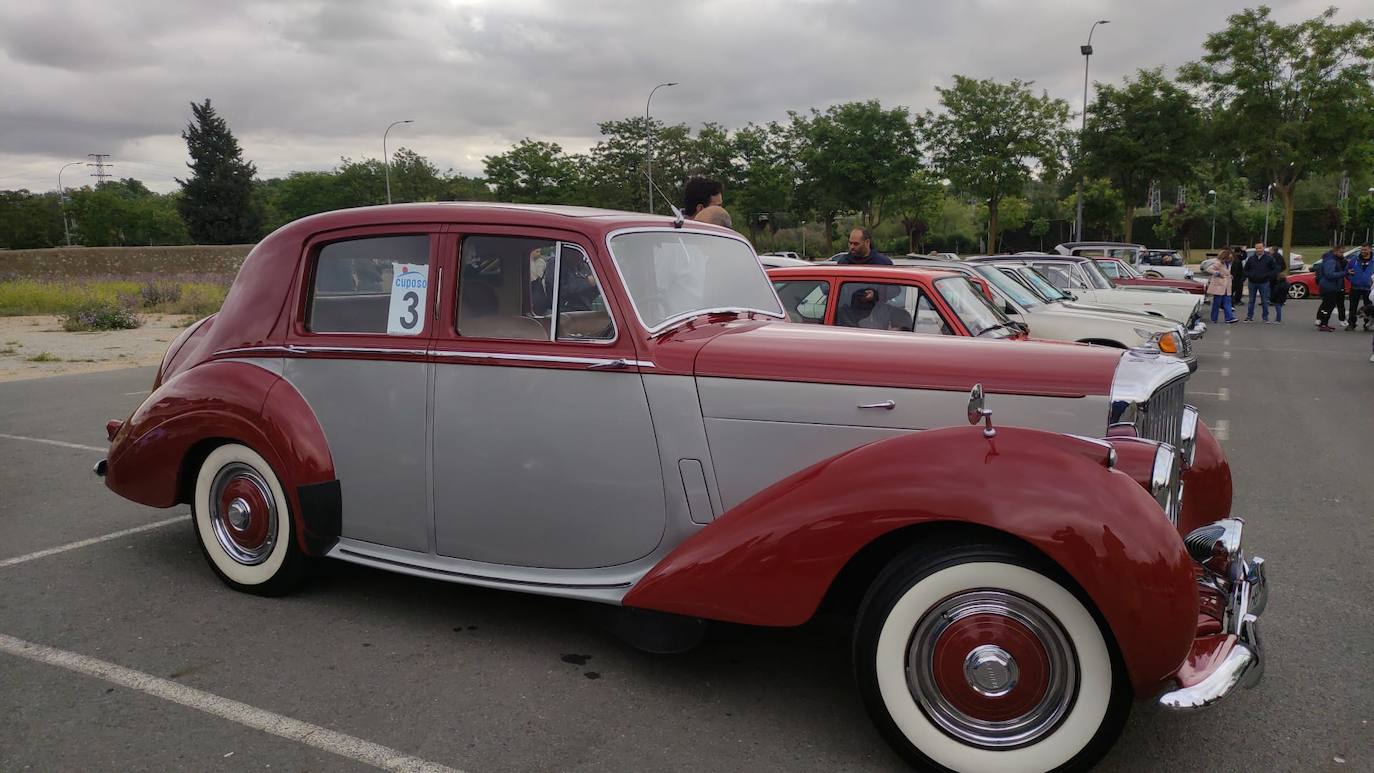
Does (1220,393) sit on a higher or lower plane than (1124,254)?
lower

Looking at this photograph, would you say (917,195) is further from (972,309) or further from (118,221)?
(118,221)

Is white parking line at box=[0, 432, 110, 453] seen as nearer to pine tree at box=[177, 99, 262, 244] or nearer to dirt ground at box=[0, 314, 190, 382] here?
dirt ground at box=[0, 314, 190, 382]

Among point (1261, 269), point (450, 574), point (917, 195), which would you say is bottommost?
point (450, 574)

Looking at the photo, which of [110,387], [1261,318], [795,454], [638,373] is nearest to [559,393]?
[638,373]

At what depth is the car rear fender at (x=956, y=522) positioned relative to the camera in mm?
2311

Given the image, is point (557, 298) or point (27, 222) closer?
point (557, 298)

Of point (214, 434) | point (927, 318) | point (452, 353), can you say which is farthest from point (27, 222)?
point (452, 353)

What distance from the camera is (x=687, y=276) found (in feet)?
12.1

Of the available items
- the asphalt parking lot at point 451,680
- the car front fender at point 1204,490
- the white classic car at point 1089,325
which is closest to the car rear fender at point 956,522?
the asphalt parking lot at point 451,680

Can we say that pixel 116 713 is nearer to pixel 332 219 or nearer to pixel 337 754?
pixel 337 754

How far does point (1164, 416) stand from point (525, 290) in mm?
2516

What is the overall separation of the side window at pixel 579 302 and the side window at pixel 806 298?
12.5ft

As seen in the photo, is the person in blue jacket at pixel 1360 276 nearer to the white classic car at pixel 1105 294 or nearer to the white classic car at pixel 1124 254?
the white classic car at pixel 1124 254

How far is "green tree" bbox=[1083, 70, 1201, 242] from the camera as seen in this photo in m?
32.2
